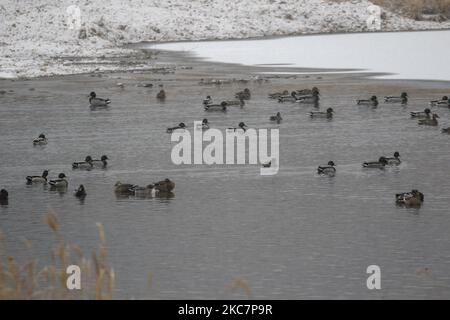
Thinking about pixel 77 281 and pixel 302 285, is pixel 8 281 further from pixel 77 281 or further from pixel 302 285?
pixel 302 285

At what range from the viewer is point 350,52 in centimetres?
6662

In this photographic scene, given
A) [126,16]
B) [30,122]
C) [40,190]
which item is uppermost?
[126,16]

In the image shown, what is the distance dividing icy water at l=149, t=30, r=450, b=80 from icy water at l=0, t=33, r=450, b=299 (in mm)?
16541

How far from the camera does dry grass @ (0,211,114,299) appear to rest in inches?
327

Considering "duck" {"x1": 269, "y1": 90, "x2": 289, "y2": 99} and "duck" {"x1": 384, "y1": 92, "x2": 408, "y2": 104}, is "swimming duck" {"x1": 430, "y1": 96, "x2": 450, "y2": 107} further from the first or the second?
"duck" {"x1": 269, "y1": 90, "x2": 289, "y2": 99}

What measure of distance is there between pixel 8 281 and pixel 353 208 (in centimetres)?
844

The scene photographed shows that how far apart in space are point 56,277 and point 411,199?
8.94 meters

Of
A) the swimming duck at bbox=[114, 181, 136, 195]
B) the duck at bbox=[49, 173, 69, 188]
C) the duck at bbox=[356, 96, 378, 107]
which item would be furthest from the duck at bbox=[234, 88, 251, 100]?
the swimming duck at bbox=[114, 181, 136, 195]

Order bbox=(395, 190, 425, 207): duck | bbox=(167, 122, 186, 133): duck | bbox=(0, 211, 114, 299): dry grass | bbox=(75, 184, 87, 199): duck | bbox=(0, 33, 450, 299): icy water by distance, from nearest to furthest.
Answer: bbox=(0, 211, 114, 299): dry grass → bbox=(0, 33, 450, 299): icy water → bbox=(395, 190, 425, 207): duck → bbox=(75, 184, 87, 199): duck → bbox=(167, 122, 186, 133): duck

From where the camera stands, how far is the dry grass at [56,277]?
27.3ft

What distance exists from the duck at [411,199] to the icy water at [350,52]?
2810 centimetres
